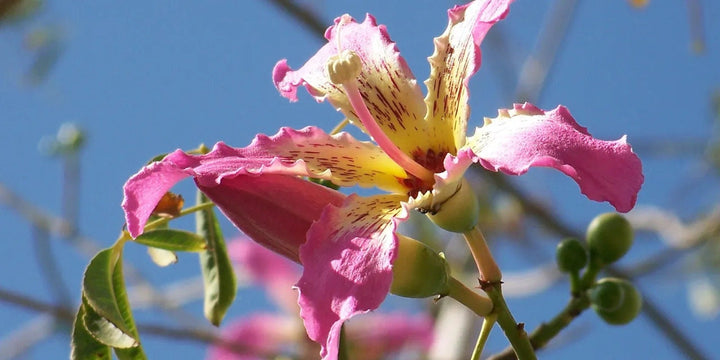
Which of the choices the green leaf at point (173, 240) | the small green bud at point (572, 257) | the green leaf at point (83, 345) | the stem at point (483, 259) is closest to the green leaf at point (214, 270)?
the green leaf at point (173, 240)

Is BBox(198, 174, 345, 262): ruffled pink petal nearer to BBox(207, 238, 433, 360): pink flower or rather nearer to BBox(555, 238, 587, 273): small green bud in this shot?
BBox(555, 238, 587, 273): small green bud

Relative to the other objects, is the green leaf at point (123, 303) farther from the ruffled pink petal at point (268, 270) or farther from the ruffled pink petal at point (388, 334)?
the ruffled pink petal at point (268, 270)

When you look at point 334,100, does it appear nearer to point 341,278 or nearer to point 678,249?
point 341,278

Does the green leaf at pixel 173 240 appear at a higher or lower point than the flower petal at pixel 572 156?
lower

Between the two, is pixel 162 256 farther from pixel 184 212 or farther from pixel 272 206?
pixel 272 206

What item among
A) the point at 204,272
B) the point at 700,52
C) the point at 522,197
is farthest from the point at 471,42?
the point at 522,197
